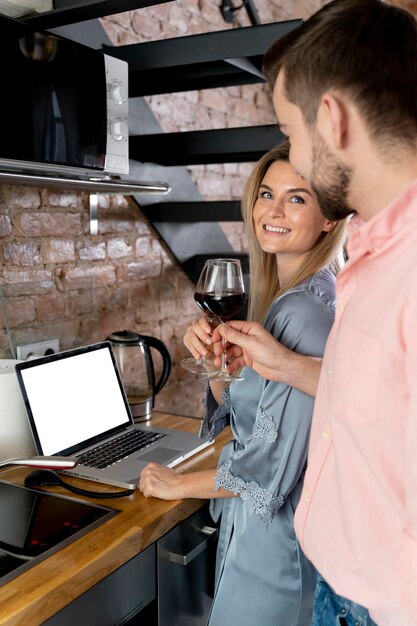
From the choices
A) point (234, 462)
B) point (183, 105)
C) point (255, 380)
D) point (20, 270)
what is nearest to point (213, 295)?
point (255, 380)

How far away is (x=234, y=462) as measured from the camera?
4.49 feet

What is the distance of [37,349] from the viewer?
197cm

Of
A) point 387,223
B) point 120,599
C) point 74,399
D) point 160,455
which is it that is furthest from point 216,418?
point 387,223

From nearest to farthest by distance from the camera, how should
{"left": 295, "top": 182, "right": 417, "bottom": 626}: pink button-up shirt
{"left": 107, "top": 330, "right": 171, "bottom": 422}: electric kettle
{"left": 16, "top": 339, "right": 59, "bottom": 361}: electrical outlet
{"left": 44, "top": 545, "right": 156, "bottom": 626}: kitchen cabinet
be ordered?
{"left": 295, "top": 182, "right": 417, "bottom": 626}: pink button-up shirt, {"left": 44, "top": 545, "right": 156, "bottom": 626}: kitchen cabinet, {"left": 16, "top": 339, "right": 59, "bottom": 361}: electrical outlet, {"left": 107, "top": 330, "right": 171, "bottom": 422}: electric kettle

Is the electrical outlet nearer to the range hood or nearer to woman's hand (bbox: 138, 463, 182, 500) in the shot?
the range hood

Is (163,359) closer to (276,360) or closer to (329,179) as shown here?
(276,360)

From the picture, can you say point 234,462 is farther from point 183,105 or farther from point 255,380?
point 183,105

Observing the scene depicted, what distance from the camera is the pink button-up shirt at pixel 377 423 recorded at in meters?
0.85

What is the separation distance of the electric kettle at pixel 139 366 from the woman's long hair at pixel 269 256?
0.46 m

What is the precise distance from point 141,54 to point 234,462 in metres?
1.14

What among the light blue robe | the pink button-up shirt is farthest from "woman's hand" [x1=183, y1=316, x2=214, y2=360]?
the pink button-up shirt

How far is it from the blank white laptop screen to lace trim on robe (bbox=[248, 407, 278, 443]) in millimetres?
595

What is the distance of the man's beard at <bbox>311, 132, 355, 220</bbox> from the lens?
90cm

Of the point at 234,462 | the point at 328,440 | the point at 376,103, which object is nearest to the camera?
the point at 376,103
